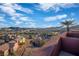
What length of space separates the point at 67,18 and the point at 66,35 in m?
0.19

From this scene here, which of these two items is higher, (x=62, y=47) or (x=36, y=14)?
(x=36, y=14)

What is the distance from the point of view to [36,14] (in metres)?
1.89

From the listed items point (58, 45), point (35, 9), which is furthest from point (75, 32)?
point (35, 9)

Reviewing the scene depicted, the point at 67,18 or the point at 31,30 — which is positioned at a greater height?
the point at 67,18

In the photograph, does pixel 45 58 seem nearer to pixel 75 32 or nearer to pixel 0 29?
pixel 75 32

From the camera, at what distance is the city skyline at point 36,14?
188cm

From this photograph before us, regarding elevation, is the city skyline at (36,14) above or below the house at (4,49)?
above

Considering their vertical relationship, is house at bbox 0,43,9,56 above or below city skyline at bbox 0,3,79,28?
below

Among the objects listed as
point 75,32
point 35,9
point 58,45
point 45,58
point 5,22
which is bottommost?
point 45,58

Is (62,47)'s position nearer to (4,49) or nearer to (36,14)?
(36,14)

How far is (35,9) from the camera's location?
1885mm

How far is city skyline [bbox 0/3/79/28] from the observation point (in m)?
1.88

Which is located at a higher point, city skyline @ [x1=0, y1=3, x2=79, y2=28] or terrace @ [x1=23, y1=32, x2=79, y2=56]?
city skyline @ [x1=0, y1=3, x2=79, y2=28]

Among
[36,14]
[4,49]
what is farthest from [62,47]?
[4,49]
